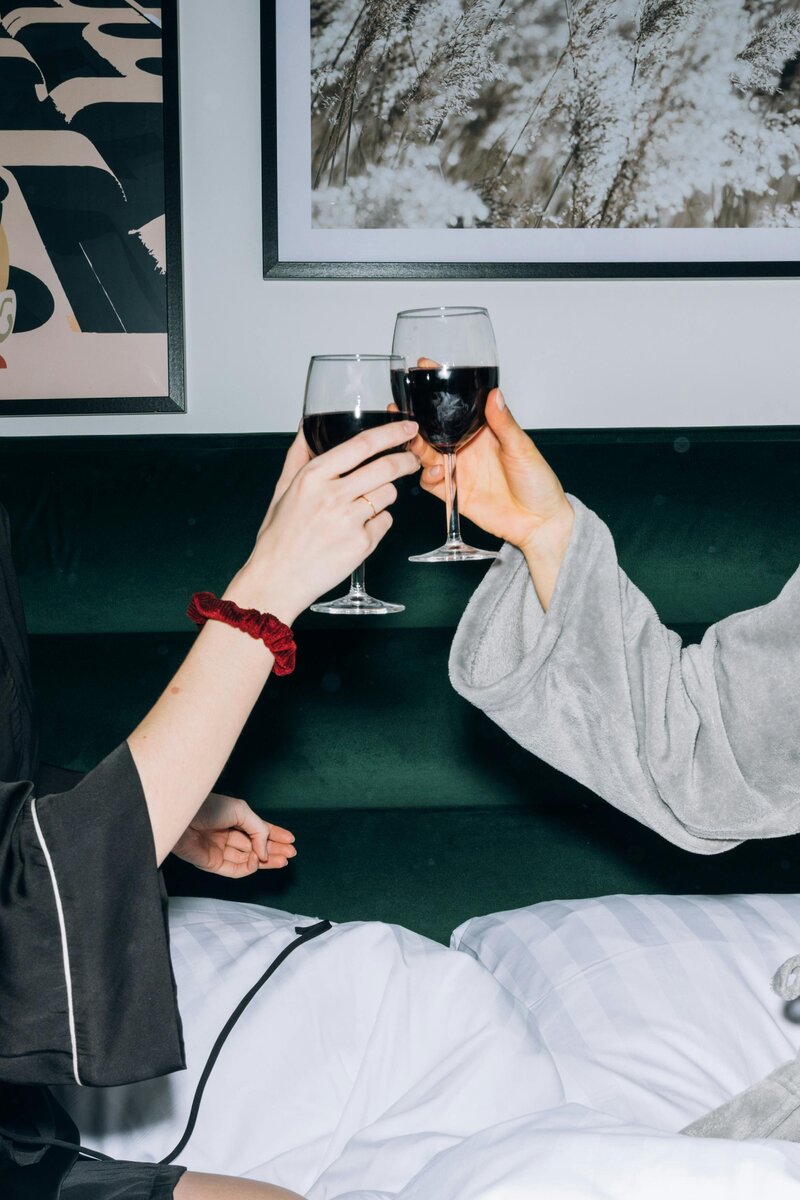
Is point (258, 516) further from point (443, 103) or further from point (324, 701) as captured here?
point (443, 103)

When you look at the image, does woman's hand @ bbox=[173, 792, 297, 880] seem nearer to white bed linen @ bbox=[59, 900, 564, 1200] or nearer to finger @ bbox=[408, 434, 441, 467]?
white bed linen @ bbox=[59, 900, 564, 1200]

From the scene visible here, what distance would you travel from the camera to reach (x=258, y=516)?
1723 mm

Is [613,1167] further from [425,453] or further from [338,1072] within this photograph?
[425,453]

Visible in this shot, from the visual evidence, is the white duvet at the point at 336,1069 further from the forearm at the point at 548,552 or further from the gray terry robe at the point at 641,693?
the forearm at the point at 548,552

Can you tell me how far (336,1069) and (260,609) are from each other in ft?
2.03

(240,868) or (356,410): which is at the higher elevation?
(356,410)

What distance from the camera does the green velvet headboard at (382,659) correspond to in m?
1.64

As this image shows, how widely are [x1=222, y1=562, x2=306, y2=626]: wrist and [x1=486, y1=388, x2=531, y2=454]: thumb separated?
0.88ft

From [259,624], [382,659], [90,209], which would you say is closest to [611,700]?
[259,624]

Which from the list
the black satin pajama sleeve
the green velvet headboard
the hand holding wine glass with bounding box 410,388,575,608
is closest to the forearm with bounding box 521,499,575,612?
the hand holding wine glass with bounding box 410,388,575,608

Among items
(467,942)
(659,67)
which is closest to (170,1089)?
(467,942)

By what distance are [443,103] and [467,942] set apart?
144 centimetres

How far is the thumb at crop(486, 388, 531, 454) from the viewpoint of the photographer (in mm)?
981

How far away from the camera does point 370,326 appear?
195 cm
